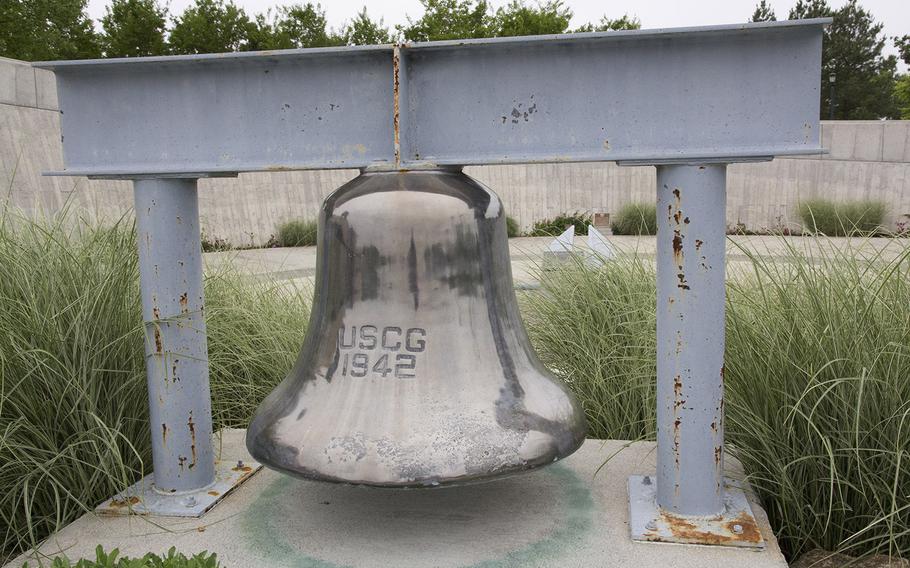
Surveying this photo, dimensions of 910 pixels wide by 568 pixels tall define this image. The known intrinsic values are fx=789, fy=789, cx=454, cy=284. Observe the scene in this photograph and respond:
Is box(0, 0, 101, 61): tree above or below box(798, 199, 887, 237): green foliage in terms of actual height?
above

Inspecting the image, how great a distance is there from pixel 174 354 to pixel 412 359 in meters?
0.91

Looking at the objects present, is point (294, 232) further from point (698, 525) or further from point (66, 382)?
point (698, 525)

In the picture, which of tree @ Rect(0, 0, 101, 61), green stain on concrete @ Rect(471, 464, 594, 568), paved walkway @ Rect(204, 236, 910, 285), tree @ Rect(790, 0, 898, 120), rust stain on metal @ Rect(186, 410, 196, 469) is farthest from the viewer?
tree @ Rect(790, 0, 898, 120)

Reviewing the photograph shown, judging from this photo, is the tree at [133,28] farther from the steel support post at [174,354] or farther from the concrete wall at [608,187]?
the steel support post at [174,354]

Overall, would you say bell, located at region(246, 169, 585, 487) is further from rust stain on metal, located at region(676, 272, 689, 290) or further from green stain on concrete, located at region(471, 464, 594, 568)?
rust stain on metal, located at region(676, 272, 689, 290)

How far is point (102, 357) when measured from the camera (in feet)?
8.77

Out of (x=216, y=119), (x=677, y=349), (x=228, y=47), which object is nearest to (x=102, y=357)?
(x=216, y=119)

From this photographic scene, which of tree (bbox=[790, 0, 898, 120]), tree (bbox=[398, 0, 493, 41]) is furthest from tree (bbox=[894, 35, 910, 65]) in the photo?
tree (bbox=[398, 0, 493, 41])

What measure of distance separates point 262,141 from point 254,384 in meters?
1.94

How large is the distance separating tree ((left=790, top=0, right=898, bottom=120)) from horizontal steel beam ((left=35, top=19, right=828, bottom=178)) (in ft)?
164

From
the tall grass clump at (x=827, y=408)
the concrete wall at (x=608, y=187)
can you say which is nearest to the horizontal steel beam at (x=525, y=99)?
the tall grass clump at (x=827, y=408)

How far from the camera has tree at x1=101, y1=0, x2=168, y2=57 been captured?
93.0 ft

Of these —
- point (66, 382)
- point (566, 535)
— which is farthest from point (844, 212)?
point (66, 382)

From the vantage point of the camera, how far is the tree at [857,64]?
152ft
